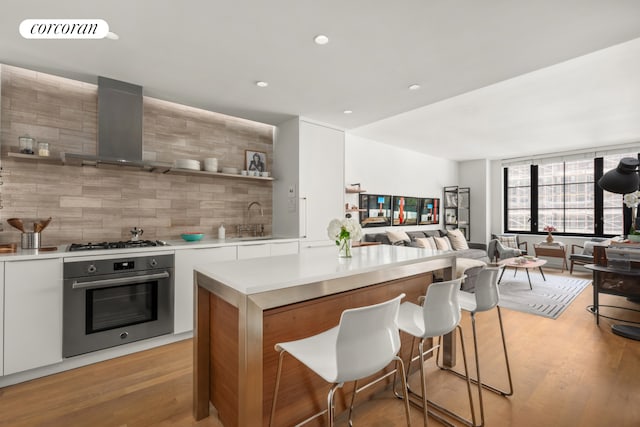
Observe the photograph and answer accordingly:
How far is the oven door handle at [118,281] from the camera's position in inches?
93.0

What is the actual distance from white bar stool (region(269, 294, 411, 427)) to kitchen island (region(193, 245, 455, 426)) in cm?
18

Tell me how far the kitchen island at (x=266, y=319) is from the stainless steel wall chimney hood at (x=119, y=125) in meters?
1.82

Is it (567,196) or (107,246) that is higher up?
(567,196)

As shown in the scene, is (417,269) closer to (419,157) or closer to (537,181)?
(419,157)

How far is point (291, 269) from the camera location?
167 centimetres

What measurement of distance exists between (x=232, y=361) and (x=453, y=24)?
2.52 meters

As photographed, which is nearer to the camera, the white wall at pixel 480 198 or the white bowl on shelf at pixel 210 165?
the white bowl on shelf at pixel 210 165

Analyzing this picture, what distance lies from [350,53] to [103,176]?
8.83 ft

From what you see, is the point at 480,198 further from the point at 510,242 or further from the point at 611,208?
the point at 611,208

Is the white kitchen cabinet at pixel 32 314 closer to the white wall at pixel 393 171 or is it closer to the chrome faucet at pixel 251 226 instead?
→ the chrome faucet at pixel 251 226

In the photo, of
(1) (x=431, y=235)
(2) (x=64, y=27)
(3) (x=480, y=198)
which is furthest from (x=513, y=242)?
(2) (x=64, y=27)

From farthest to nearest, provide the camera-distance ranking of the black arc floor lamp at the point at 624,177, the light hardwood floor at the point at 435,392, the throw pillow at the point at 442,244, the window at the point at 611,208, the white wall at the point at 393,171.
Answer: the window at the point at 611,208
the throw pillow at the point at 442,244
the white wall at the point at 393,171
the black arc floor lamp at the point at 624,177
the light hardwood floor at the point at 435,392

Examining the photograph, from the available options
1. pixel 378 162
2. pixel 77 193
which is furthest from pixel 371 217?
pixel 77 193

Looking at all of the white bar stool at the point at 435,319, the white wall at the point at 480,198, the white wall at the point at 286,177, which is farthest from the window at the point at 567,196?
the white bar stool at the point at 435,319
